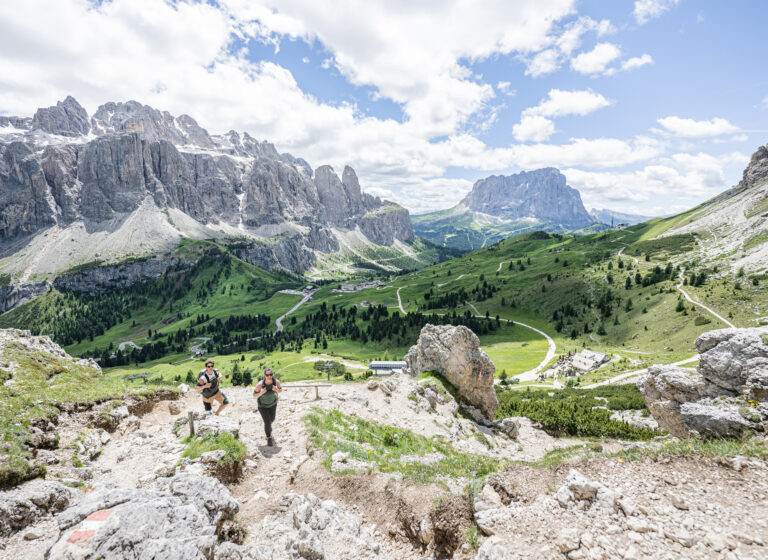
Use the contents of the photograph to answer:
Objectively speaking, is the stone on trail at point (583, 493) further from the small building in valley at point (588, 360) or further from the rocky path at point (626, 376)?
the small building in valley at point (588, 360)

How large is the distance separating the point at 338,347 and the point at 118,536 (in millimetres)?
153285

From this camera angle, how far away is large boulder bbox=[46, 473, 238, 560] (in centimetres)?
770

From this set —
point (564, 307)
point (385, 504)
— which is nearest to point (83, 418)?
point (385, 504)

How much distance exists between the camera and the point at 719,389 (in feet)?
85.0

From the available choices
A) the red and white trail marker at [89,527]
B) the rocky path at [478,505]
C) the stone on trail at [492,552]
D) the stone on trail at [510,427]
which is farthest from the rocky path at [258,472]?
the stone on trail at [510,427]

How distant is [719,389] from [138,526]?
123 feet

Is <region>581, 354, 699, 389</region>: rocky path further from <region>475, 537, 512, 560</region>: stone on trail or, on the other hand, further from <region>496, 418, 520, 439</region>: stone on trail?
<region>475, 537, 512, 560</region>: stone on trail

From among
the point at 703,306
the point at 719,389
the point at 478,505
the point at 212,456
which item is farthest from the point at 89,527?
the point at 703,306

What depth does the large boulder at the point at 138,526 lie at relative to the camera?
7695 mm

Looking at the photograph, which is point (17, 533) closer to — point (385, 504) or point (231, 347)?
point (385, 504)

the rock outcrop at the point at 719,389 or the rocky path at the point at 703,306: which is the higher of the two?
the rock outcrop at the point at 719,389

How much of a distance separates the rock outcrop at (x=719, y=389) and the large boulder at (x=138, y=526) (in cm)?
2639

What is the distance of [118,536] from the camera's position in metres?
7.86

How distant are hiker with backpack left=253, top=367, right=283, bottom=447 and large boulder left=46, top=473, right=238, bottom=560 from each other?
6.93m
